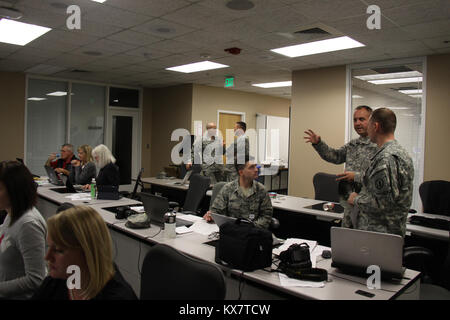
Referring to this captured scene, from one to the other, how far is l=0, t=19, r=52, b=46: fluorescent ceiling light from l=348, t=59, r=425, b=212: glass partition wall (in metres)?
4.78

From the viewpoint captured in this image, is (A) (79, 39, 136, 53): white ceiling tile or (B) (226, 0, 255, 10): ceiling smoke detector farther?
(A) (79, 39, 136, 53): white ceiling tile

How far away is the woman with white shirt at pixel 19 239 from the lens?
1.66m

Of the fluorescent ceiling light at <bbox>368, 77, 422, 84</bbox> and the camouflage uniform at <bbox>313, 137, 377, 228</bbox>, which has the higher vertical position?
the fluorescent ceiling light at <bbox>368, 77, 422, 84</bbox>

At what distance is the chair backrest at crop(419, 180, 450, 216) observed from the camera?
142 inches

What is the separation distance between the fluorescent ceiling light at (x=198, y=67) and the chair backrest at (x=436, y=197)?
12.8ft

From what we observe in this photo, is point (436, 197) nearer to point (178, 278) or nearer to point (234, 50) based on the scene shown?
point (234, 50)

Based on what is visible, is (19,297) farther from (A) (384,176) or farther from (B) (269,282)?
(A) (384,176)

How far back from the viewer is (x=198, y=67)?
6.54m

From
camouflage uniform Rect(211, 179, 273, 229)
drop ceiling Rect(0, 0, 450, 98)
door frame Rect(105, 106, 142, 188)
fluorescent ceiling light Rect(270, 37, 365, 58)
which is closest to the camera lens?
camouflage uniform Rect(211, 179, 273, 229)

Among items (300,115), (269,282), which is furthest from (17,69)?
(269,282)

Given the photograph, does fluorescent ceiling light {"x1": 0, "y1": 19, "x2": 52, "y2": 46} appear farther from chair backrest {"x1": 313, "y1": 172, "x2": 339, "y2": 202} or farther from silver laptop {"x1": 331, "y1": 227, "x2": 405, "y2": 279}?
silver laptop {"x1": 331, "y1": 227, "x2": 405, "y2": 279}

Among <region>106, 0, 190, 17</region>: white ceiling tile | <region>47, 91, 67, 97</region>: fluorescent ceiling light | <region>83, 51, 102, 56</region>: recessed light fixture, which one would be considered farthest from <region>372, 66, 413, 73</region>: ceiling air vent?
<region>47, 91, 67, 97</region>: fluorescent ceiling light

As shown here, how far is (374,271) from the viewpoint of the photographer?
1.80 metres

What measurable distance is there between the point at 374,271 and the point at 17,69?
297 inches
